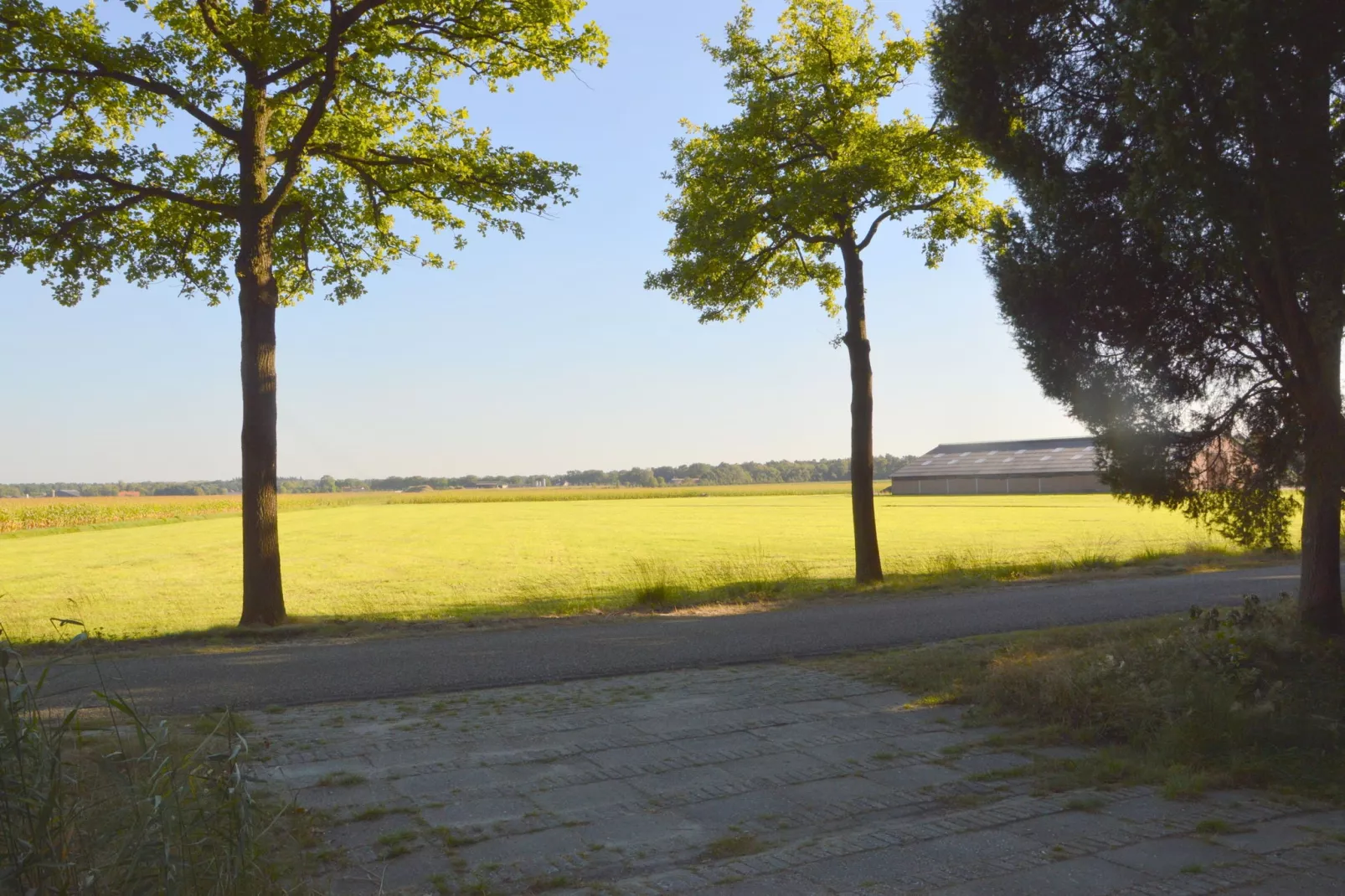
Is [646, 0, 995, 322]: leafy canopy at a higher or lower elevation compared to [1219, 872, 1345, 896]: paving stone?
higher

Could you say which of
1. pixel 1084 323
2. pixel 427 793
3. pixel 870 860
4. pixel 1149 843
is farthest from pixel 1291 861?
pixel 1084 323

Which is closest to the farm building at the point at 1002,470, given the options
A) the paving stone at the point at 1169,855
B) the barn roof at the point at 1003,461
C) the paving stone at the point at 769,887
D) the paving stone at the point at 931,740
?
the barn roof at the point at 1003,461

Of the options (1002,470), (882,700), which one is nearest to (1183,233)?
(882,700)

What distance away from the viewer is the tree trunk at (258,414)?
515 inches

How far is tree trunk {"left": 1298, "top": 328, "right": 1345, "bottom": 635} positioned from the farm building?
74.8 metres

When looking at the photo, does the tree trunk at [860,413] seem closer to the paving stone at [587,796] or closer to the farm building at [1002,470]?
the paving stone at [587,796]

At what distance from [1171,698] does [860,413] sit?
35.8 ft

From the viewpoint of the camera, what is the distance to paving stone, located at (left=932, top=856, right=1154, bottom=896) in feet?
13.3

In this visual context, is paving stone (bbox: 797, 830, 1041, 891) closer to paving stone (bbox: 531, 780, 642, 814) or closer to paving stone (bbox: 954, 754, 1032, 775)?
paving stone (bbox: 954, 754, 1032, 775)

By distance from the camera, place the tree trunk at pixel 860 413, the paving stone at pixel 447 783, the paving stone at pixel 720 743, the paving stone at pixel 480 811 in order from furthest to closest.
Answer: the tree trunk at pixel 860 413, the paving stone at pixel 720 743, the paving stone at pixel 447 783, the paving stone at pixel 480 811

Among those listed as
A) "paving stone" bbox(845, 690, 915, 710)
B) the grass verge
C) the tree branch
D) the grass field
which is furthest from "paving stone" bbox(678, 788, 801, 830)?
the tree branch

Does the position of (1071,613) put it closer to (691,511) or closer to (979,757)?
(979,757)

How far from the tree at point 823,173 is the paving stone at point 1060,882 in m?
12.3

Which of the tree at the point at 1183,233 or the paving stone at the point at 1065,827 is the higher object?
the tree at the point at 1183,233
